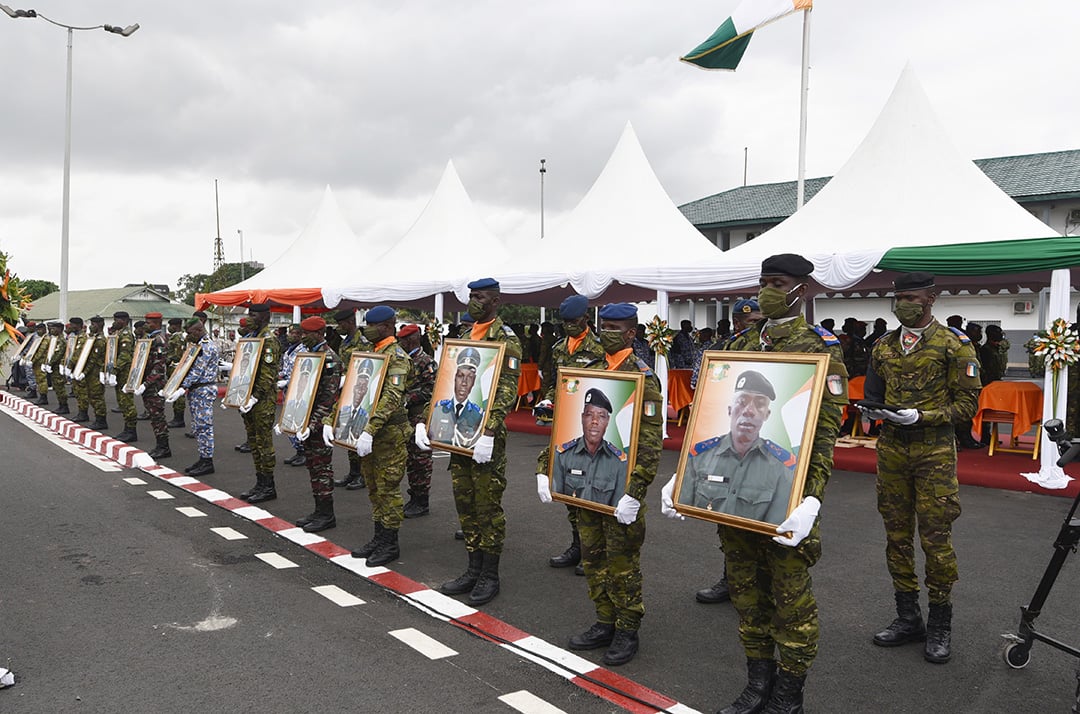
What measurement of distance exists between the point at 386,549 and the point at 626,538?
2447mm

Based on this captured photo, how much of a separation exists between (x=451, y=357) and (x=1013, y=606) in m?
4.00

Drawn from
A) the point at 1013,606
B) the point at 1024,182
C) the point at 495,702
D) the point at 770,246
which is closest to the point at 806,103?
the point at 770,246

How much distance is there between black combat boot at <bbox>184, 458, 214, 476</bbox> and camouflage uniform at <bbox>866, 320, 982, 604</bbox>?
7.77 m

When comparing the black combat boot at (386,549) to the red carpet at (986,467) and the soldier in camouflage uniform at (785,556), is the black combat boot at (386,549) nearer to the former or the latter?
the soldier in camouflage uniform at (785,556)

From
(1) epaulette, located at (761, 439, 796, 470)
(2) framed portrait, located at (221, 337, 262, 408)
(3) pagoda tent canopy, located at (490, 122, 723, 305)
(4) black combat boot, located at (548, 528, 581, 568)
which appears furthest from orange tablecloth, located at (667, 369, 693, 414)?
(1) epaulette, located at (761, 439, 796, 470)

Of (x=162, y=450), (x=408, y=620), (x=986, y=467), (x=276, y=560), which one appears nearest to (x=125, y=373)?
(x=162, y=450)

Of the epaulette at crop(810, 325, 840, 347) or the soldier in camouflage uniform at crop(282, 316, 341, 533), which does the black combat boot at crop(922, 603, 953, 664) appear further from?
the soldier in camouflage uniform at crop(282, 316, 341, 533)

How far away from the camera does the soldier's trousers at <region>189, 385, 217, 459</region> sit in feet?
30.9

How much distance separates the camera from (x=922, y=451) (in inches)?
164

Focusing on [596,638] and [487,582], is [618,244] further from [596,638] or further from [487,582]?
[596,638]

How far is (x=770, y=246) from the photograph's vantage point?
1099cm

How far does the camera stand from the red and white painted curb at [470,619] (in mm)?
3650

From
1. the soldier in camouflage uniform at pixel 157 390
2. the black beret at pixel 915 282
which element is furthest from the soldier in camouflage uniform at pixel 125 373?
the black beret at pixel 915 282

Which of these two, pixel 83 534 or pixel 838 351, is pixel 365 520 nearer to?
pixel 83 534
